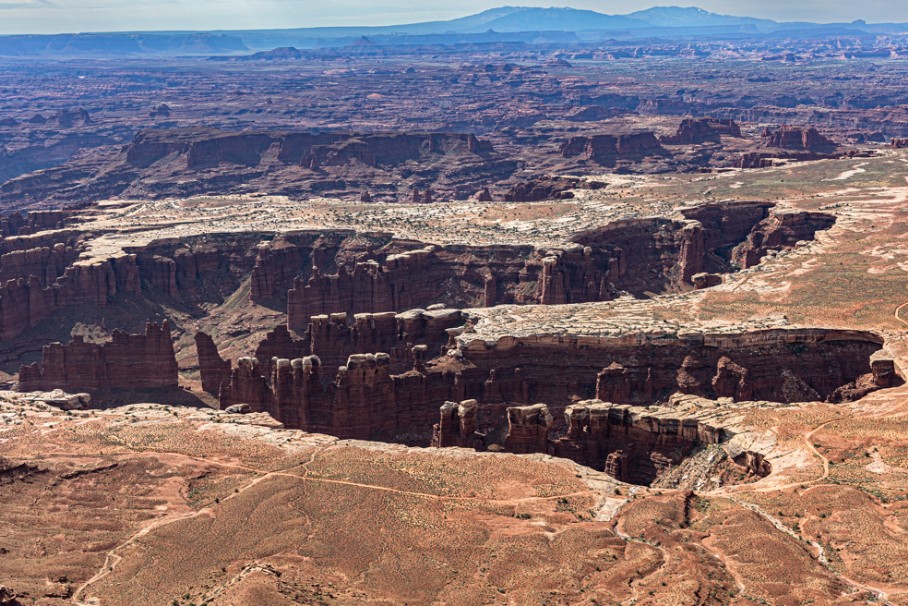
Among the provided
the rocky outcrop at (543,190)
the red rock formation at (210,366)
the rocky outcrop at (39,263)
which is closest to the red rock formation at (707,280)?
the red rock formation at (210,366)

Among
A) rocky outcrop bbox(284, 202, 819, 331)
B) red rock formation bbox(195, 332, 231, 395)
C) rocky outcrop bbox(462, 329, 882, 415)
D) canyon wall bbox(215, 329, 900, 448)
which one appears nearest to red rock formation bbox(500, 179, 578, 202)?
rocky outcrop bbox(284, 202, 819, 331)

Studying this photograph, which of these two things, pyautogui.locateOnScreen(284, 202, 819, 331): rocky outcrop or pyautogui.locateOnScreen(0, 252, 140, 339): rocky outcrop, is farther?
pyautogui.locateOnScreen(0, 252, 140, 339): rocky outcrop

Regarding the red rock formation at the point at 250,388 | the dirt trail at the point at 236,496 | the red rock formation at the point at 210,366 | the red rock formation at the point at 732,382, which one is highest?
the dirt trail at the point at 236,496

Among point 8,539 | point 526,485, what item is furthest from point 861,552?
point 8,539

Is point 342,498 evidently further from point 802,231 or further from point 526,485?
point 802,231

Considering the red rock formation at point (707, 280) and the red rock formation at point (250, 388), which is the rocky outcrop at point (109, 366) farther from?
the red rock formation at point (707, 280)

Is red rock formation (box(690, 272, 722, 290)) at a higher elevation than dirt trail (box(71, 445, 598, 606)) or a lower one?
lower

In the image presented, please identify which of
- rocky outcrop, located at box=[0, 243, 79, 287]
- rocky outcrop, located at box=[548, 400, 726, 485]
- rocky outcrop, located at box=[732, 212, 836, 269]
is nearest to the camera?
rocky outcrop, located at box=[548, 400, 726, 485]

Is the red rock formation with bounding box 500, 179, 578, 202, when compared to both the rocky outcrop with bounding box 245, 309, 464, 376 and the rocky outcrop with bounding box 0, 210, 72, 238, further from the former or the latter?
the rocky outcrop with bounding box 245, 309, 464, 376
